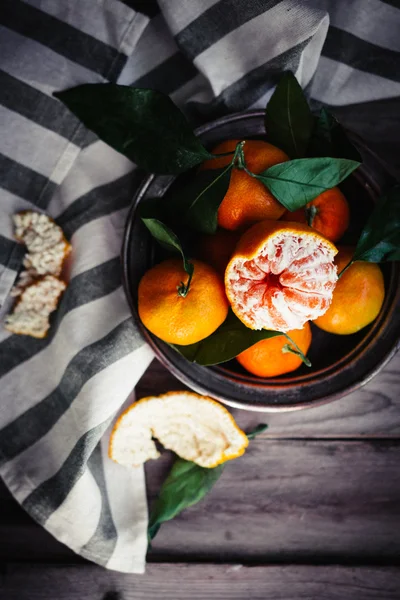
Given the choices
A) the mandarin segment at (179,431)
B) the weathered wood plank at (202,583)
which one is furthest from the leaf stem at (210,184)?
the weathered wood plank at (202,583)

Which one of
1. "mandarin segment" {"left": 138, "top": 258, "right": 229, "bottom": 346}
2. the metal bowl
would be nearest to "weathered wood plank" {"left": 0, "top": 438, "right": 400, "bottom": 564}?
the metal bowl

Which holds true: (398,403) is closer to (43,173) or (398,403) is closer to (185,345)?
(185,345)

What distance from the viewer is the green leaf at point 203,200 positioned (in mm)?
511

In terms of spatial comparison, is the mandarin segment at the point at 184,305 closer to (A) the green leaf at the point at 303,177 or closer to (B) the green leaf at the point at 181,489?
(A) the green leaf at the point at 303,177

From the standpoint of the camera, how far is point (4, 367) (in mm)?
707

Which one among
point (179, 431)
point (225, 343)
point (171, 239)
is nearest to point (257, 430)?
point (179, 431)

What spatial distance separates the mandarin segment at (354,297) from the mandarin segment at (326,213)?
4cm

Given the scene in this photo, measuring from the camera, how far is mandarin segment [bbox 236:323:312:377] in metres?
0.57

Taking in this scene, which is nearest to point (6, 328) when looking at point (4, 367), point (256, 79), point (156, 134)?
point (4, 367)

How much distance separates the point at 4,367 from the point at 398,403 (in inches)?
21.9

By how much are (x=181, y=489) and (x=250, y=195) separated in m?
0.42

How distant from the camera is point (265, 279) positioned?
494mm

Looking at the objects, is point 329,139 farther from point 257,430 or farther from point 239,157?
point 257,430

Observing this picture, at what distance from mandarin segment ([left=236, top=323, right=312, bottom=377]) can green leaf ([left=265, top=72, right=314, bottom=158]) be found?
0.68 feet
